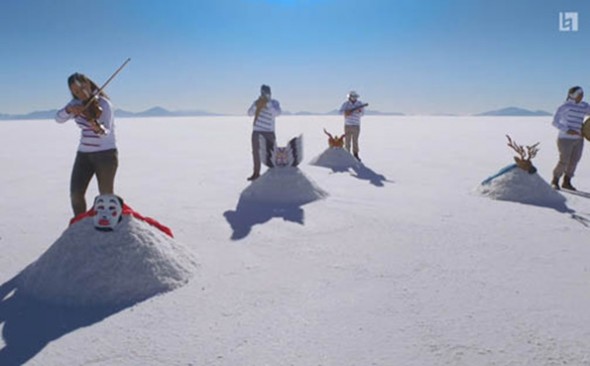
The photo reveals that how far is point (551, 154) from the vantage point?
1542cm

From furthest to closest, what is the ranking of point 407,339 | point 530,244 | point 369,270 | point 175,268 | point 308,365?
point 530,244, point 369,270, point 175,268, point 407,339, point 308,365

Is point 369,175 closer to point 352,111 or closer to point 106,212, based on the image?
point 352,111

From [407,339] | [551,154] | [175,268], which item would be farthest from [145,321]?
[551,154]

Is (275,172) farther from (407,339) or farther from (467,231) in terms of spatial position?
(407,339)

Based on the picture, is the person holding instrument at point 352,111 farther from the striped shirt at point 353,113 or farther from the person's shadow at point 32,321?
the person's shadow at point 32,321

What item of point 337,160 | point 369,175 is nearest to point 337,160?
point 337,160

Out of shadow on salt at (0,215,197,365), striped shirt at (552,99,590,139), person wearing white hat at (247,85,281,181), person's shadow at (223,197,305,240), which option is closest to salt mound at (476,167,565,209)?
striped shirt at (552,99,590,139)

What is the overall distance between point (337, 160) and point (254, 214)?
16.9 ft

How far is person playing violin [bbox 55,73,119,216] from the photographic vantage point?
3713 mm

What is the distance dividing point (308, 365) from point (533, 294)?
2100 mm

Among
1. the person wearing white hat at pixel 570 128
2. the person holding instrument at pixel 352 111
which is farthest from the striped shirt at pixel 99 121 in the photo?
the person holding instrument at pixel 352 111

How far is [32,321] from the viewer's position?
→ 9.96 feet

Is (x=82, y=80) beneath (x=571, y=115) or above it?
above

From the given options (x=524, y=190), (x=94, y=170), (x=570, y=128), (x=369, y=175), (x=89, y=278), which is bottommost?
(x=89, y=278)
